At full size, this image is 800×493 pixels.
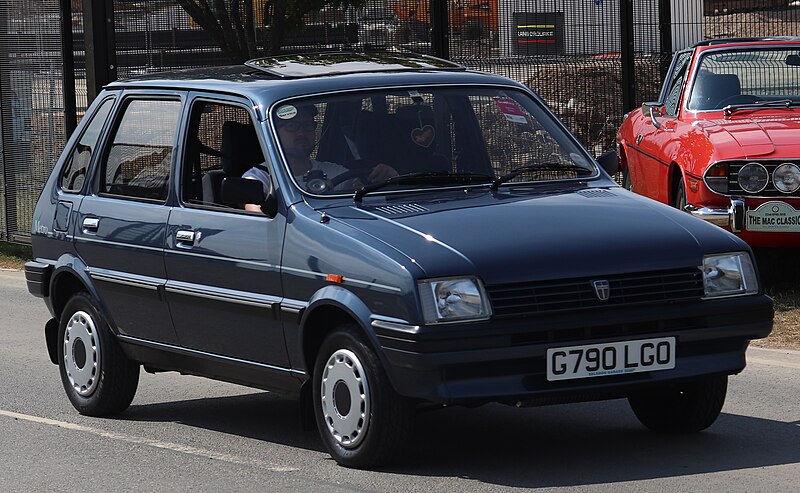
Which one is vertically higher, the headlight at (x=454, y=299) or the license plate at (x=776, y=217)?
the headlight at (x=454, y=299)

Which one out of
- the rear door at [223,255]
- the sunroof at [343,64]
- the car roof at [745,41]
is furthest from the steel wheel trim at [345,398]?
the car roof at [745,41]

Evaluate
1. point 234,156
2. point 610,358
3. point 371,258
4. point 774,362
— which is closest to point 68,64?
point 234,156

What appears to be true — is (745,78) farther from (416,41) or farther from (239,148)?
(239,148)

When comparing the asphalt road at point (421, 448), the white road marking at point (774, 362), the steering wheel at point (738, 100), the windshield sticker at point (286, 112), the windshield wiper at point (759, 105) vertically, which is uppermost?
the windshield sticker at point (286, 112)

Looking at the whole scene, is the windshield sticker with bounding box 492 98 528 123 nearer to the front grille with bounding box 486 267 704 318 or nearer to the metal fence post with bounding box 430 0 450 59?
the front grille with bounding box 486 267 704 318

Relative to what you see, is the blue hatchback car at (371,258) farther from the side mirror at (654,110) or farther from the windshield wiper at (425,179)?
the side mirror at (654,110)

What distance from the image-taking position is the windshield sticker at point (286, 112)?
718 centimetres

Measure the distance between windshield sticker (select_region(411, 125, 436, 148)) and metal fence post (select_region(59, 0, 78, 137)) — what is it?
363 inches

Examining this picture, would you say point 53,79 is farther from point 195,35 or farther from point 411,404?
point 411,404

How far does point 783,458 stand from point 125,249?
3355 millimetres

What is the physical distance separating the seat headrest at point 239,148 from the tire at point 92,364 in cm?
113

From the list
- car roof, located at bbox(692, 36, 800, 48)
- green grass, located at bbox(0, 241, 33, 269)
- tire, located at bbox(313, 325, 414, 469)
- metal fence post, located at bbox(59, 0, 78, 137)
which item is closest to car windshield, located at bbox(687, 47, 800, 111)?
car roof, located at bbox(692, 36, 800, 48)

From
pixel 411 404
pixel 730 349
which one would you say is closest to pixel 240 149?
pixel 411 404

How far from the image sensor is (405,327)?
5.93m
